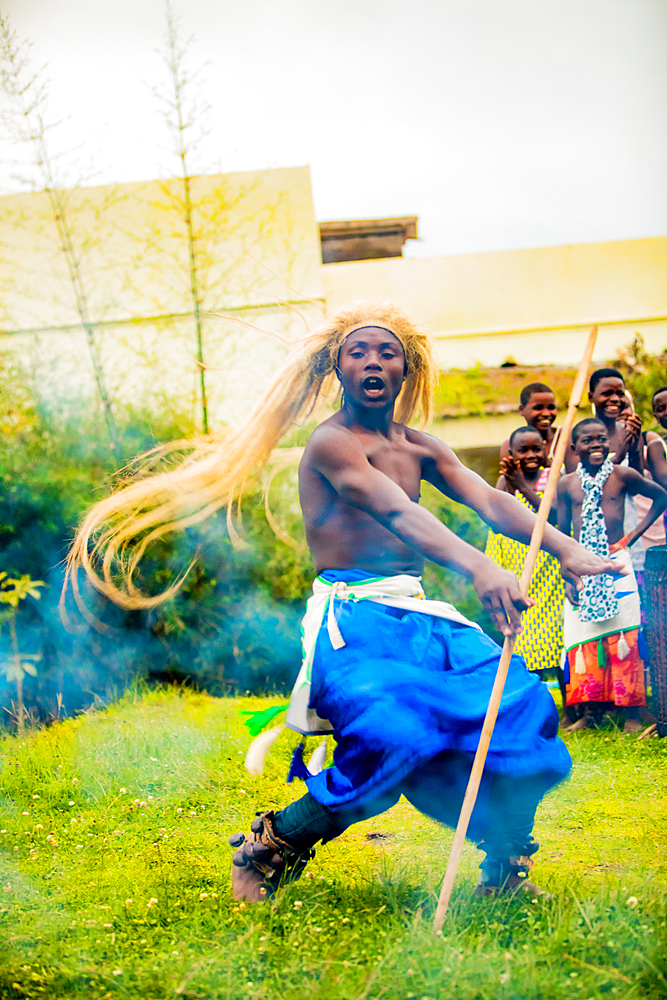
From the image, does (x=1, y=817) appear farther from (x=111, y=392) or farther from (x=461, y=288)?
(x=461, y=288)

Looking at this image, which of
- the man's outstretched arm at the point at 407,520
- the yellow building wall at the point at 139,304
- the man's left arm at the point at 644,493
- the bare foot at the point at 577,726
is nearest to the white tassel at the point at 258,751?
the man's outstretched arm at the point at 407,520

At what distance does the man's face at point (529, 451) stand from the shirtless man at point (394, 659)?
2180 millimetres

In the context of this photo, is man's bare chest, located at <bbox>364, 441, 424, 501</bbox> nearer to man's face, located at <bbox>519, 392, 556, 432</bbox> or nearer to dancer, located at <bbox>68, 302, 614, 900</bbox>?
dancer, located at <bbox>68, 302, 614, 900</bbox>

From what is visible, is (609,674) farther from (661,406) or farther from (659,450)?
(661,406)

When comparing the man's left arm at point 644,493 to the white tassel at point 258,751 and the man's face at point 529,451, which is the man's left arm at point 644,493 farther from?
the white tassel at point 258,751

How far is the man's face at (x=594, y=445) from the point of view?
440cm

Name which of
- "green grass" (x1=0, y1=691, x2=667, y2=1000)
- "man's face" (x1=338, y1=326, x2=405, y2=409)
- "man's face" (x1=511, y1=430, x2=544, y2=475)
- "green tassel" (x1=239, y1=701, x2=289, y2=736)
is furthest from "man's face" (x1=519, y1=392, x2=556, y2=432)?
"green tassel" (x1=239, y1=701, x2=289, y2=736)

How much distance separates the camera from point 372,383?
2.52 metres

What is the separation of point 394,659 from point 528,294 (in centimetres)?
691

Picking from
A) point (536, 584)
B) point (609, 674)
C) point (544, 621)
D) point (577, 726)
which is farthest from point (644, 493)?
point (577, 726)

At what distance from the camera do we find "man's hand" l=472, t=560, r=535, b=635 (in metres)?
2.06

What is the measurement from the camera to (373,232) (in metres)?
10.2

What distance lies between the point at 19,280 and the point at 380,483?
475cm

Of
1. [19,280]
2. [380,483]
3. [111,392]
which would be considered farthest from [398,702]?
[19,280]
